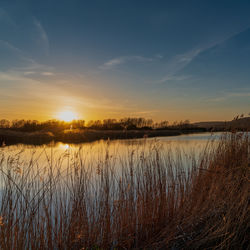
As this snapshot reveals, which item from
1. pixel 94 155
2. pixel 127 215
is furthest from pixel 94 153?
pixel 94 155

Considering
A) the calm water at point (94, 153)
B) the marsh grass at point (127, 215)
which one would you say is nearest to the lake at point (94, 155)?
the calm water at point (94, 153)

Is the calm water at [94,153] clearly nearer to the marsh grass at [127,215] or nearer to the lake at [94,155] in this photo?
the lake at [94,155]

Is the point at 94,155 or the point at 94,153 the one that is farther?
the point at 94,155

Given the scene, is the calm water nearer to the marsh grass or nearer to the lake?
the lake

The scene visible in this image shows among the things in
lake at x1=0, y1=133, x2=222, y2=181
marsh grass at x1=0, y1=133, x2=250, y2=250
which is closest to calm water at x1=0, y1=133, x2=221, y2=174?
lake at x1=0, y1=133, x2=222, y2=181

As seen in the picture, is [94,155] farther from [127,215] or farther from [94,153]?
[127,215]

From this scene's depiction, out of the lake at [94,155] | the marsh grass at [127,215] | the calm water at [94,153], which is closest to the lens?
the marsh grass at [127,215]

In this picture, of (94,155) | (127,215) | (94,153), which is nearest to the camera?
(127,215)

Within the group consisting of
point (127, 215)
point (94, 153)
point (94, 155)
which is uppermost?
point (94, 153)

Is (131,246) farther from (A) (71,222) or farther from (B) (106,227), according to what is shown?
(A) (71,222)

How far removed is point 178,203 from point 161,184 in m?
0.46

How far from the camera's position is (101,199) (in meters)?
3.19

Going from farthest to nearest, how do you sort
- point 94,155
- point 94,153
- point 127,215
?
point 94,155
point 94,153
point 127,215

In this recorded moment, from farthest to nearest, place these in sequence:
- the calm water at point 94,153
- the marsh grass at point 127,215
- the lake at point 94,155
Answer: the calm water at point 94,153 < the lake at point 94,155 < the marsh grass at point 127,215
